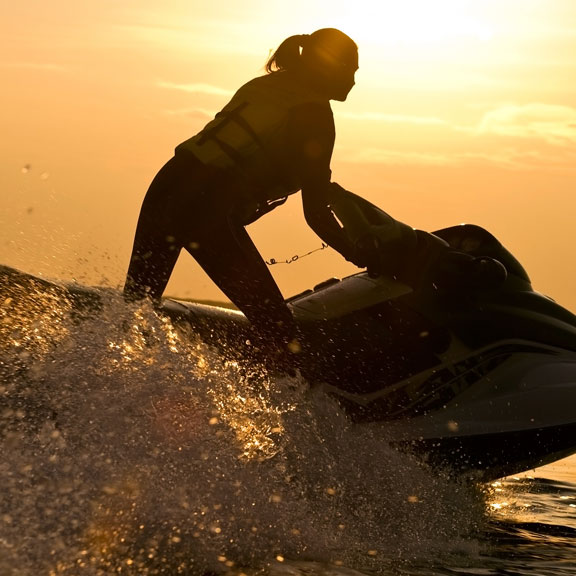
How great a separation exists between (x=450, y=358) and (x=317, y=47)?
1863 millimetres

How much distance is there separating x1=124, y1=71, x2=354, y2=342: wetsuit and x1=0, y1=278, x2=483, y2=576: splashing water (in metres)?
0.29

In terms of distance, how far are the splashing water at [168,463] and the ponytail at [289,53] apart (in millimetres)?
1443

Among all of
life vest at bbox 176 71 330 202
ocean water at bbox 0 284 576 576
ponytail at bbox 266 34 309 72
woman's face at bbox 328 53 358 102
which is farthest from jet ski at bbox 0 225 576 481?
ponytail at bbox 266 34 309 72

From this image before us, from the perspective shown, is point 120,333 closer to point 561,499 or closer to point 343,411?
point 343,411

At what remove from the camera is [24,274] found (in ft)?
16.1

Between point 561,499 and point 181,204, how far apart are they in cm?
395

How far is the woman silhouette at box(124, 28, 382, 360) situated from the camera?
5.21 m

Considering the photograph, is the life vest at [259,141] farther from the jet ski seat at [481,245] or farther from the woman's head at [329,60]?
the jet ski seat at [481,245]

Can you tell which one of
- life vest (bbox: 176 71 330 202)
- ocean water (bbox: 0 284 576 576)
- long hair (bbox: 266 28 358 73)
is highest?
long hair (bbox: 266 28 358 73)

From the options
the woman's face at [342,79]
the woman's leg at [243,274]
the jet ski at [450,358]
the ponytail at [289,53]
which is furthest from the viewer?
the jet ski at [450,358]

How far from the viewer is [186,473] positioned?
4.59 m

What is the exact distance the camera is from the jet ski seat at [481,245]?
6.34 m

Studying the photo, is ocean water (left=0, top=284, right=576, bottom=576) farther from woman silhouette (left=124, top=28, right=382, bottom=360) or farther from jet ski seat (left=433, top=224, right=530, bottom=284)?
jet ski seat (left=433, top=224, right=530, bottom=284)

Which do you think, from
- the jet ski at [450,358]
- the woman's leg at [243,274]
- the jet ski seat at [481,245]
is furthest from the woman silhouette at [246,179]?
the jet ski seat at [481,245]
